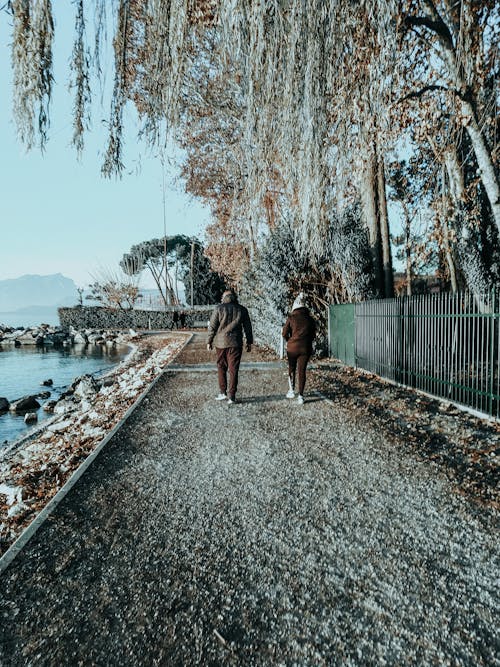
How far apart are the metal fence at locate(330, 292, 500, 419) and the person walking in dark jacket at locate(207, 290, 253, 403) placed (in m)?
3.45

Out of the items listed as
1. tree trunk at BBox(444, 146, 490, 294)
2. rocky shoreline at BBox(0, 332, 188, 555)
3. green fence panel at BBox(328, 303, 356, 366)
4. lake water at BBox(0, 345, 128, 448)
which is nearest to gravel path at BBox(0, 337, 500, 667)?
rocky shoreline at BBox(0, 332, 188, 555)

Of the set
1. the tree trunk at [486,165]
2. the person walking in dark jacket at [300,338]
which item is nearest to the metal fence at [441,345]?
the tree trunk at [486,165]

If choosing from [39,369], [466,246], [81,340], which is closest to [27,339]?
[81,340]

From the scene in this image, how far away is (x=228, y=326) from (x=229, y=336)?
174 mm

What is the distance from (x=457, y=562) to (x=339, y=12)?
3754mm

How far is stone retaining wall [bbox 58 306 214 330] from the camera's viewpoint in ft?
Answer: 133

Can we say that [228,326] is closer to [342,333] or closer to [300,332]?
[300,332]

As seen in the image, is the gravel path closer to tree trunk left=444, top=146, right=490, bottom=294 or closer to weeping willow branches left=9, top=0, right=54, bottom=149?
weeping willow branches left=9, top=0, right=54, bottom=149

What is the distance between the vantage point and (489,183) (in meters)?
6.84

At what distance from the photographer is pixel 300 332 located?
7.36 m

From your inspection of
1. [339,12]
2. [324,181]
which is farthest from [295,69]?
[324,181]

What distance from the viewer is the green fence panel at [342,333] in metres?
12.0

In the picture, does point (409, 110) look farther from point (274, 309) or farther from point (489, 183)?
Result: point (274, 309)

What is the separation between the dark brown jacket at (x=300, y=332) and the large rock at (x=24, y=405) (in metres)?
7.77
